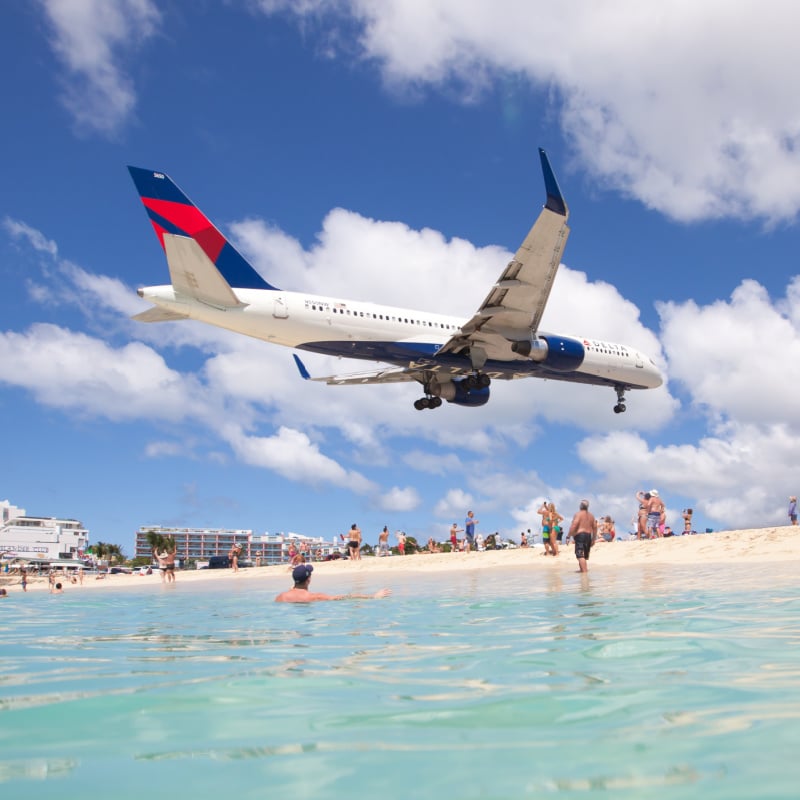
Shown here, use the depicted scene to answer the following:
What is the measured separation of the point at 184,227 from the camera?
932 inches

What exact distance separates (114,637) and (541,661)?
4.23 meters

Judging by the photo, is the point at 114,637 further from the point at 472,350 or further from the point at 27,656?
the point at 472,350

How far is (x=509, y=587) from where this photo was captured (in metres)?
12.7

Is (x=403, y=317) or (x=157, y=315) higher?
(x=403, y=317)

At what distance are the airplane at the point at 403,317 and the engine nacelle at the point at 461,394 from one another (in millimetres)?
39

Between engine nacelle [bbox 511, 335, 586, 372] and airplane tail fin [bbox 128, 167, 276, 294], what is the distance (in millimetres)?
8392

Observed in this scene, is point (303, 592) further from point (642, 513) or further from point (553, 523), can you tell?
point (642, 513)

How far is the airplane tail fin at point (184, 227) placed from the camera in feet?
74.1

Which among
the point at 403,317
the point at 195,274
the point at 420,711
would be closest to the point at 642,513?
the point at 403,317

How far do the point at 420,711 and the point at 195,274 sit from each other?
19984 millimetres

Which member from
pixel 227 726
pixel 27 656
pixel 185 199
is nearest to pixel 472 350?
pixel 185 199

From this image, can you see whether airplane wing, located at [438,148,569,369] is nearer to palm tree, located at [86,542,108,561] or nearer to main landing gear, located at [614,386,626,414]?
main landing gear, located at [614,386,626,414]

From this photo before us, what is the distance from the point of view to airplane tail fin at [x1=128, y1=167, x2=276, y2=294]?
22.6 metres

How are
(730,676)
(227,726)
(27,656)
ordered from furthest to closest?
(27,656)
(730,676)
(227,726)
